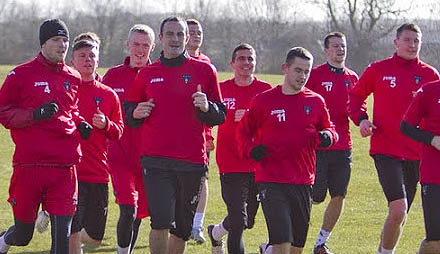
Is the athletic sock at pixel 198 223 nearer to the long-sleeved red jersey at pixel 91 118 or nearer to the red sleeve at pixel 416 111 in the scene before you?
the long-sleeved red jersey at pixel 91 118

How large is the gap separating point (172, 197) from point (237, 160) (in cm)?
143

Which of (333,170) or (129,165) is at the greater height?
(129,165)

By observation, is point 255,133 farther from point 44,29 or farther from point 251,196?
point 44,29

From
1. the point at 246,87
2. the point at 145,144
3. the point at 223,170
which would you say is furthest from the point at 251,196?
the point at 145,144

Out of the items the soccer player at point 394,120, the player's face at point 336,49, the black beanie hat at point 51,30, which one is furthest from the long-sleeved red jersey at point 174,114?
the player's face at point 336,49

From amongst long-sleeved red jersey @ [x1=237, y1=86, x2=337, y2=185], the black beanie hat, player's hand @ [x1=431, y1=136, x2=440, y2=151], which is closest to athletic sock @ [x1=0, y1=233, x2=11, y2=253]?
the black beanie hat

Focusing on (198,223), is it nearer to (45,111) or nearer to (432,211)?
(432,211)

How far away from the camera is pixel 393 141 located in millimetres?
9586

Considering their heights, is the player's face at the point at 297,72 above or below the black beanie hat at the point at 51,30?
below

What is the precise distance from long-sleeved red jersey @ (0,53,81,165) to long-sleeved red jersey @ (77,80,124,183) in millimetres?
961

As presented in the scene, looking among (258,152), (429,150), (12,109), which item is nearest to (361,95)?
(429,150)

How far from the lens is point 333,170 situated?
10.7 m

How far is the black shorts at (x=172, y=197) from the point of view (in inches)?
316

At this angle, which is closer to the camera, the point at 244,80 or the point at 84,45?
the point at 84,45
